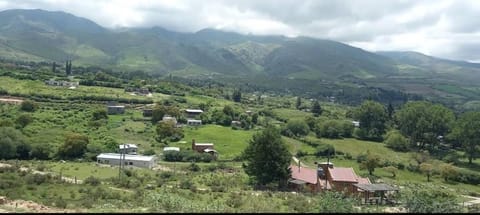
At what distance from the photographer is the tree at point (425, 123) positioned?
88188 millimetres

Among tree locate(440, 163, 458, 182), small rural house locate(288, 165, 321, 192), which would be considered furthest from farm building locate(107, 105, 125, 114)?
tree locate(440, 163, 458, 182)

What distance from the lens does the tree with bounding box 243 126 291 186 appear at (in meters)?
49.2

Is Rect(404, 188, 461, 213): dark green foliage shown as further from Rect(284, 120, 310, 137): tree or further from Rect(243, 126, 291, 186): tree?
Rect(284, 120, 310, 137): tree

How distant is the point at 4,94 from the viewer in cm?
9362

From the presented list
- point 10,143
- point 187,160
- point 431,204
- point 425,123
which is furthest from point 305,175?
point 425,123

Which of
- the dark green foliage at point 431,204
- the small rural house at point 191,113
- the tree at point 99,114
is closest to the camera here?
the dark green foliage at point 431,204

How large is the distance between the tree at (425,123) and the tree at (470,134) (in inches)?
194

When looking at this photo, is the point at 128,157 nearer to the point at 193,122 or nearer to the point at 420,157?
the point at 193,122

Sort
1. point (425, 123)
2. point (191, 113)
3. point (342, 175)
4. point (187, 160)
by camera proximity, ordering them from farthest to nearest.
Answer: point (191, 113) < point (425, 123) < point (187, 160) < point (342, 175)

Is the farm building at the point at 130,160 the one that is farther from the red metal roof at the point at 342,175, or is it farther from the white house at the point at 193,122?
the white house at the point at 193,122

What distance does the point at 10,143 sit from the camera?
5847 centimetres

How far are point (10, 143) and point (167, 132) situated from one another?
22931 millimetres

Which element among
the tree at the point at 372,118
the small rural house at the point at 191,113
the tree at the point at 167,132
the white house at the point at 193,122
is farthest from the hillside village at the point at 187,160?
the tree at the point at 372,118

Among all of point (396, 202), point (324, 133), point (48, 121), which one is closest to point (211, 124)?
point (324, 133)
